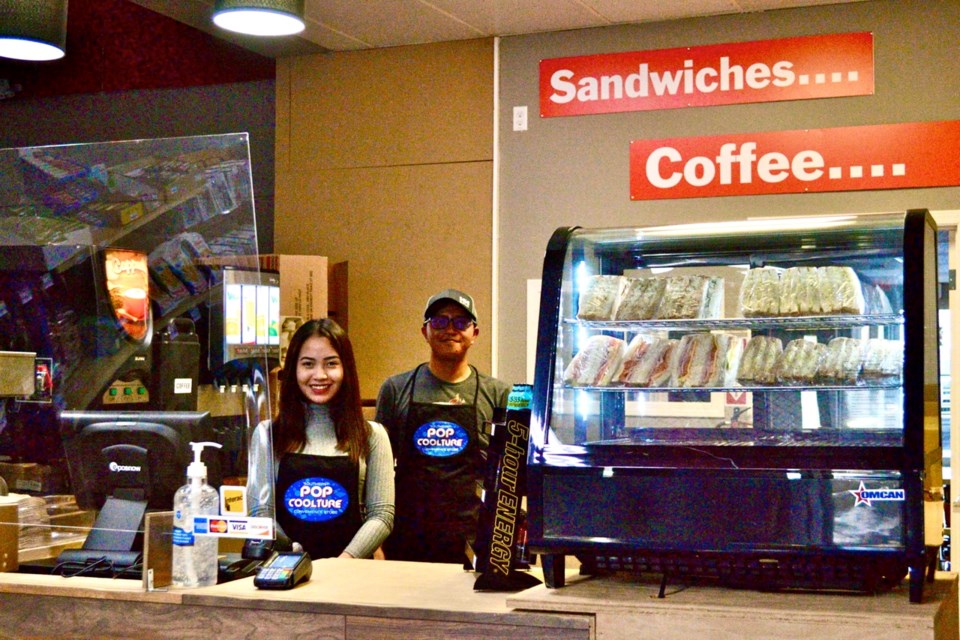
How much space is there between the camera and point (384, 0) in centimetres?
478

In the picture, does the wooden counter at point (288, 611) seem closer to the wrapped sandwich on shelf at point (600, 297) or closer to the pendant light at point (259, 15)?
the wrapped sandwich on shelf at point (600, 297)

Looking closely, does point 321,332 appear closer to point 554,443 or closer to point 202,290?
point 202,290

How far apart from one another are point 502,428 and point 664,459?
37cm

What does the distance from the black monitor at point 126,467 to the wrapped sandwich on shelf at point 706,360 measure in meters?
1.05

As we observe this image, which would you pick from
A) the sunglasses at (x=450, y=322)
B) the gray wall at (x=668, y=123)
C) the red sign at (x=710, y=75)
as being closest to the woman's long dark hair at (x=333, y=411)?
the sunglasses at (x=450, y=322)

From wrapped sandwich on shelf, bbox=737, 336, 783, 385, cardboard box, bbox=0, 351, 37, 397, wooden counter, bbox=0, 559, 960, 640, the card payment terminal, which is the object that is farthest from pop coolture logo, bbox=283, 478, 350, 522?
wrapped sandwich on shelf, bbox=737, 336, 783, 385

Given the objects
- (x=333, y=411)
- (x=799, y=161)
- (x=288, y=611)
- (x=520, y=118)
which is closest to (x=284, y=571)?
(x=288, y=611)

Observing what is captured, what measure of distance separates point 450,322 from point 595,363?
67.0 inches

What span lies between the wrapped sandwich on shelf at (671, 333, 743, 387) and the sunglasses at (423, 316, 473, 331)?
1701 mm

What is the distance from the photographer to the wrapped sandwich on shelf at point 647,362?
242 cm

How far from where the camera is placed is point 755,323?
91.1 inches

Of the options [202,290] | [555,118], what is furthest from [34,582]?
[555,118]

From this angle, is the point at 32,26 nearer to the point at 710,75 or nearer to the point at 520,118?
the point at 520,118

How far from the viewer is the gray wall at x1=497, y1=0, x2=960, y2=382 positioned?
15.0 feet
